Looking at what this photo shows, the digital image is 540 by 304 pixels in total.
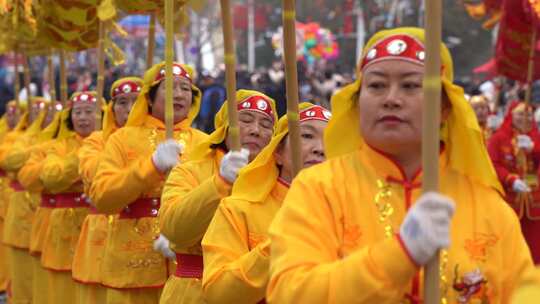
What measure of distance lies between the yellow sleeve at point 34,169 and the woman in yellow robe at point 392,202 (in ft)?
18.5

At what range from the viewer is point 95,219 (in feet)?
22.4

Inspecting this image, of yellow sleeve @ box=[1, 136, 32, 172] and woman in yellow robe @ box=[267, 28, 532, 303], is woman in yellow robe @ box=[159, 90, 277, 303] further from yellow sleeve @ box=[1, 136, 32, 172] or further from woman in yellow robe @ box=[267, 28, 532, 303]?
yellow sleeve @ box=[1, 136, 32, 172]

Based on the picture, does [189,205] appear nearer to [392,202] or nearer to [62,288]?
[392,202]

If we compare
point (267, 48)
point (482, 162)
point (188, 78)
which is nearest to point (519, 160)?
point (188, 78)

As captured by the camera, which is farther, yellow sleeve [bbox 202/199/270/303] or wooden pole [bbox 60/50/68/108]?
wooden pole [bbox 60/50/68/108]

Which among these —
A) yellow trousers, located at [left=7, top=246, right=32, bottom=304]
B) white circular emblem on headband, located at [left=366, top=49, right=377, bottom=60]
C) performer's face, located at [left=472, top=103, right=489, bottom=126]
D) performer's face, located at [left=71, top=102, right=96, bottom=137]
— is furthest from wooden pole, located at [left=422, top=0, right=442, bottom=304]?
performer's face, located at [left=472, top=103, right=489, bottom=126]

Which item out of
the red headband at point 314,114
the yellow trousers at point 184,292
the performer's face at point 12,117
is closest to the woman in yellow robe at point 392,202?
the red headband at point 314,114

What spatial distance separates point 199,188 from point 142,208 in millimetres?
1751

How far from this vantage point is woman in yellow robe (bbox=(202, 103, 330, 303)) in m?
3.67

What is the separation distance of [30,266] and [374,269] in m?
7.09

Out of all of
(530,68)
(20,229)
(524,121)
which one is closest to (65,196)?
(20,229)

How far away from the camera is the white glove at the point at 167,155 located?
5445 millimetres

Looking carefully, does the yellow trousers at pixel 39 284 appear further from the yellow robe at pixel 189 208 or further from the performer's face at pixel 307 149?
the performer's face at pixel 307 149

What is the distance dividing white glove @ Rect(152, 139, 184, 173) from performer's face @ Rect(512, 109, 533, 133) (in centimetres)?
468
